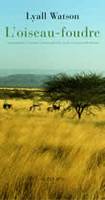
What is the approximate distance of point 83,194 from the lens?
5984mm

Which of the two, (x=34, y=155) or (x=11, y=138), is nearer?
(x=34, y=155)

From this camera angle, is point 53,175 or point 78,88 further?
point 78,88

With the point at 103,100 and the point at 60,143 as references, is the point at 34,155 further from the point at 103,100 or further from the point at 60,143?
the point at 103,100

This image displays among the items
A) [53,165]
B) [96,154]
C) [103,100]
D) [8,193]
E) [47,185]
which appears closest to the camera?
[8,193]

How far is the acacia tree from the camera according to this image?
35.8 meters

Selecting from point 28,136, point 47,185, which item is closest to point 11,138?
point 28,136

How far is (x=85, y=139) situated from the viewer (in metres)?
11.4

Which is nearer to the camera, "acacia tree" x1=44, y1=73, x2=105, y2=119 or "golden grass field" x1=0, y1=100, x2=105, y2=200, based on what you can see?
"golden grass field" x1=0, y1=100, x2=105, y2=200

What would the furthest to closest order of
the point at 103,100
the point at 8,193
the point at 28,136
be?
the point at 103,100
the point at 28,136
the point at 8,193

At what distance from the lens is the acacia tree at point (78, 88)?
117 ft

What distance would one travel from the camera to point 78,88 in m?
36.0

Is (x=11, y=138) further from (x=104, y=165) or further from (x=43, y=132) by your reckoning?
(x=104, y=165)

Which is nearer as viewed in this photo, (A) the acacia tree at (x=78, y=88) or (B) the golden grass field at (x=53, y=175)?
(B) the golden grass field at (x=53, y=175)

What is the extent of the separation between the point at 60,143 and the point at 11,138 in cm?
113
